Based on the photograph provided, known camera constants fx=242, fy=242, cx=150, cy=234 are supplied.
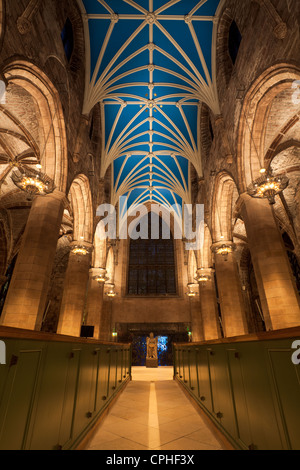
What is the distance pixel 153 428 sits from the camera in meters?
3.64

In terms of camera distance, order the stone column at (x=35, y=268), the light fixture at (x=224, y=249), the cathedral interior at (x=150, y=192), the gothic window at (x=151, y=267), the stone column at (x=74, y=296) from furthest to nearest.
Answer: the gothic window at (x=151, y=267), the light fixture at (x=224, y=249), the stone column at (x=74, y=296), the stone column at (x=35, y=268), the cathedral interior at (x=150, y=192)

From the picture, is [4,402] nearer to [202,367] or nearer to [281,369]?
[281,369]

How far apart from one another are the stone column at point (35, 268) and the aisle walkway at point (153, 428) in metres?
3.37

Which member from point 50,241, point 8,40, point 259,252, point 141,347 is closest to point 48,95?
point 8,40

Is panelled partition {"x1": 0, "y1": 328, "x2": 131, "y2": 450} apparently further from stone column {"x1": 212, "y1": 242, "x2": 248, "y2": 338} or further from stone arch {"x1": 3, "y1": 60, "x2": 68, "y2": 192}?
stone column {"x1": 212, "y1": 242, "x2": 248, "y2": 338}

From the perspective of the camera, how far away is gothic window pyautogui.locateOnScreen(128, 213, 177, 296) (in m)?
22.8

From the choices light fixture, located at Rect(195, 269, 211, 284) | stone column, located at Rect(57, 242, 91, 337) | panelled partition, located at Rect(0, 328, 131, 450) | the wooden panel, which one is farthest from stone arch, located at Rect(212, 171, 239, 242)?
the wooden panel

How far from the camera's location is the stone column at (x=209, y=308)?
47.5ft

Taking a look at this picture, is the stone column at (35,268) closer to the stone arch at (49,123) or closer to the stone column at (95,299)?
the stone arch at (49,123)

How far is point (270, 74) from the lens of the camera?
7.19 m

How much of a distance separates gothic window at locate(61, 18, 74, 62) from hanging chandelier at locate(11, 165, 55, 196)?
795 centimetres

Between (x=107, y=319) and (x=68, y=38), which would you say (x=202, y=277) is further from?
(x=68, y=38)
